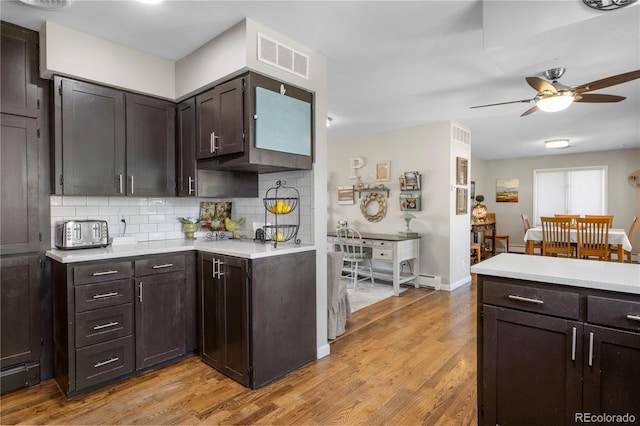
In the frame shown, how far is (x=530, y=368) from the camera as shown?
5.41 ft

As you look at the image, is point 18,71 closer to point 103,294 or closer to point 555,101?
point 103,294

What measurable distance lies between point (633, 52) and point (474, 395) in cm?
289

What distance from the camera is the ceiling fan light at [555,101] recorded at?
2.83 m

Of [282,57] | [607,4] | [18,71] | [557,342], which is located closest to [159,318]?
[18,71]

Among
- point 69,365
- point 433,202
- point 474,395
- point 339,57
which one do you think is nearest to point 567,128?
point 433,202

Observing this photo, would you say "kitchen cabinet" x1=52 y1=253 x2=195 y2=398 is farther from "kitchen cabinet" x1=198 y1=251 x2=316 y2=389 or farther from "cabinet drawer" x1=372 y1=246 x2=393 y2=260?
"cabinet drawer" x1=372 y1=246 x2=393 y2=260

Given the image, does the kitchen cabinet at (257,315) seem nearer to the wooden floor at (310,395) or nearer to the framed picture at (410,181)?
the wooden floor at (310,395)

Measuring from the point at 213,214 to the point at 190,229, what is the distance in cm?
32

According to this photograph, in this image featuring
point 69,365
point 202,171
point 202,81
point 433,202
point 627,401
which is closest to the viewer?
point 627,401

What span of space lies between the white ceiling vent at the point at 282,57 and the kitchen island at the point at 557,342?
195 cm

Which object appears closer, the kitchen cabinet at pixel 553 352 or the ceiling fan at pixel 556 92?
the kitchen cabinet at pixel 553 352

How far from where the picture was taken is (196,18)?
2332mm

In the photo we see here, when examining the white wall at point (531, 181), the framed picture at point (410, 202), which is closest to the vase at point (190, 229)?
the framed picture at point (410, 202)

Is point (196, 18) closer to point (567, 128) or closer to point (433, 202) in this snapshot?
point (433, 202)
